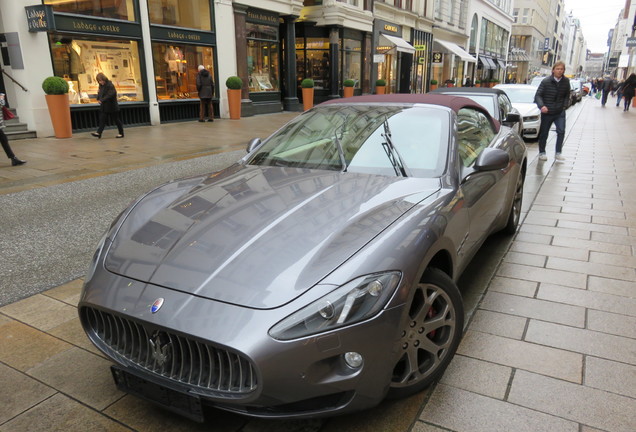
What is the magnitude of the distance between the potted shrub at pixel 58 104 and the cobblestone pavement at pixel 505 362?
8.14 metres

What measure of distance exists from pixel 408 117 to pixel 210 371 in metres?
2.37

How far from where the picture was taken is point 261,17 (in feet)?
63.9

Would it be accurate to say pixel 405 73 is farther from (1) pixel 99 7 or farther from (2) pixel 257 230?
(2) pixel 257 230

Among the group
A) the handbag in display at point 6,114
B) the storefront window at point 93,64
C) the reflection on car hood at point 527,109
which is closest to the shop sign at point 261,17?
the storefront window at point 93,64

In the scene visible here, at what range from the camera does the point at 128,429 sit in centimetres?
223

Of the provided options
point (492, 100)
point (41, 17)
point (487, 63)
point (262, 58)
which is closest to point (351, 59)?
point (262, 58)

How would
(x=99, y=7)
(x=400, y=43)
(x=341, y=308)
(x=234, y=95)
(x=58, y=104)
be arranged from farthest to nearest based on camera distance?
(x=400, y=43) → (x=234, y=95) → (x=99, y=7) → (x=58, y=104) → (x=341, y=308)

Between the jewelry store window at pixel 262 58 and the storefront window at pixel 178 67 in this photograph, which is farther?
the jewelry store window at pixel 262 58

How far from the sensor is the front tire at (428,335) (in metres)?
2.27

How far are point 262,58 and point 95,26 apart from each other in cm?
785

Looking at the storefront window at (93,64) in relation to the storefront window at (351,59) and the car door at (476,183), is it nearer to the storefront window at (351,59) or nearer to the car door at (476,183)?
the storefront window at (351,59)

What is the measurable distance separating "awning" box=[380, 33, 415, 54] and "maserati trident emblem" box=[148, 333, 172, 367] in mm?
28243

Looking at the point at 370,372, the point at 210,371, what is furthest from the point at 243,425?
the point at 370,372

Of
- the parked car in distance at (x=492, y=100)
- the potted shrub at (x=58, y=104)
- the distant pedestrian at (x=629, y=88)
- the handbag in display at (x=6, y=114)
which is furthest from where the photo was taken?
the distant pedestrian at (x=629, y=88)
